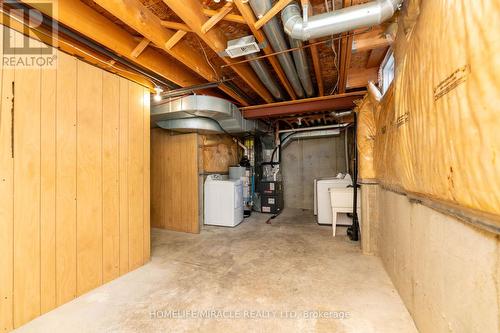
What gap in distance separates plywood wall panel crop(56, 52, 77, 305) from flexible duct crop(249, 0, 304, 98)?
1.60 metres

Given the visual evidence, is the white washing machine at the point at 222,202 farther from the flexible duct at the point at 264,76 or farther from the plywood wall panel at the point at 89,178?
the plywood wall panel at the point at 89,178

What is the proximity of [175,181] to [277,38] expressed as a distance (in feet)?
9.87

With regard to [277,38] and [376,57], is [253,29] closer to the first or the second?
[277,38]

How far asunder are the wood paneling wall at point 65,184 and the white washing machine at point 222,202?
1.81 m

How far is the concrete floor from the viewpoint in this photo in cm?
151

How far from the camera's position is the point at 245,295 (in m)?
1.86

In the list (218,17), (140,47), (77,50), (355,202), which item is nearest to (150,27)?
(140,47)

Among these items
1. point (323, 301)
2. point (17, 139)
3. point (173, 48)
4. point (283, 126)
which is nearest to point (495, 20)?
point (323, 301)

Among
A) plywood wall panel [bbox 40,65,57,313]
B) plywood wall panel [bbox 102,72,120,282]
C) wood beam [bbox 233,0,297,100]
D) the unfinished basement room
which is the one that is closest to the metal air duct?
the unfinished basement room

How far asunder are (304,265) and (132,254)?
1892 mm

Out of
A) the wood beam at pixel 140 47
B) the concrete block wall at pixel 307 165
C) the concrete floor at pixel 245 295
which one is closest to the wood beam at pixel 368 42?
the wood beam at pixel 140 47

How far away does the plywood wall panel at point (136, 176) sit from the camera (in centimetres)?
237

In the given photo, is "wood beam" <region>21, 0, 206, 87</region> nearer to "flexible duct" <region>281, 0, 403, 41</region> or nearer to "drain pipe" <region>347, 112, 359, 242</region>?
"flexible duct" <region>281, 0, 403, 41</region>

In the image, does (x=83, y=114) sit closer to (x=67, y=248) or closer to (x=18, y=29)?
(x=18, y=29)
